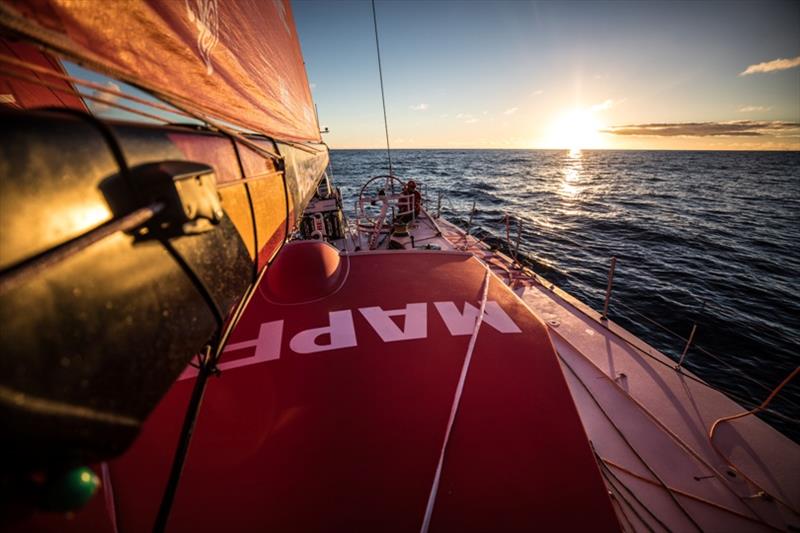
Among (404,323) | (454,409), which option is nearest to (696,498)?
(454,409)

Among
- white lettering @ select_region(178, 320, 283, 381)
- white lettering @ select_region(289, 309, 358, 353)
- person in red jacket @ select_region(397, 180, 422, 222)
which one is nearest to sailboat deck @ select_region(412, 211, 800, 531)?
white lettering @ select_region(289, 309, 358, 353)

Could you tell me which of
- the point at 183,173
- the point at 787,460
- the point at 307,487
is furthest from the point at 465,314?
the point at 787,460

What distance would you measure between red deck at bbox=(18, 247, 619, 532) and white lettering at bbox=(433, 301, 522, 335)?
0.11ft

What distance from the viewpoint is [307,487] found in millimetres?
1892

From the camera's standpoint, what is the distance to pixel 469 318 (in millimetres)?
3270

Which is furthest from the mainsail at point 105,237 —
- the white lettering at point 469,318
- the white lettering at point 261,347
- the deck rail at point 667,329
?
the deck rail at point 667,329

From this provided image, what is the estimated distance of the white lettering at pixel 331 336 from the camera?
2809 millimetres

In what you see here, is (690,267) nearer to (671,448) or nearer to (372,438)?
(671,448)

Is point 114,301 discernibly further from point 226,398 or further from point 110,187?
point 226,398

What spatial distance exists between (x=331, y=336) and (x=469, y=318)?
1564 mm

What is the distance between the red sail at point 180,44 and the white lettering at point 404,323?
2.14 m

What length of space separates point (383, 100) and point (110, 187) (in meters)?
8.57

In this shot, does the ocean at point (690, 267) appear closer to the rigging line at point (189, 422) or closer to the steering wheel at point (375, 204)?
the rigging line at point (189, 422)

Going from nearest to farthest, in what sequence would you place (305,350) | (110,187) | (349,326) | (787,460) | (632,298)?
(110,187) → (305,350) → (349,326) → (787,460) → (632,298)
